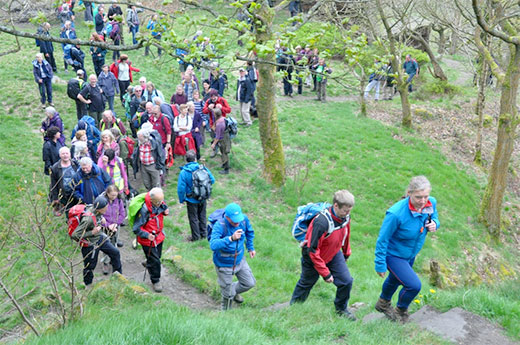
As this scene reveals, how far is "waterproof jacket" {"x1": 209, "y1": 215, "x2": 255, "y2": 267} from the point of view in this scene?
21.4 ft

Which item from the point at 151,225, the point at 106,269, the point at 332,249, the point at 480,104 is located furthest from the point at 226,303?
the point at 480,104

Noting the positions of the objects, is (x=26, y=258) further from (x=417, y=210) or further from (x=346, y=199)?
(x=417, y=210)

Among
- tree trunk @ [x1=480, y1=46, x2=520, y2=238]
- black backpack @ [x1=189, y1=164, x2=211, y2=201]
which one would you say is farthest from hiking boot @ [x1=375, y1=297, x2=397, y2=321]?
tree trunk @ [x1=480, y1=46, x2=520, y2=238]

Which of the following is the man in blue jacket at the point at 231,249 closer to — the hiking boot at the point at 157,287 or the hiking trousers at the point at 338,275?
the hiking trousers at the point at 338,275

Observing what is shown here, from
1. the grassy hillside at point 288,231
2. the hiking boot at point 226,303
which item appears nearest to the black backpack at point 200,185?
the grassy hillside at point 288,231

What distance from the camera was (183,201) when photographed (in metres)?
9.24

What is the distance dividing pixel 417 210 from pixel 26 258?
7282mm

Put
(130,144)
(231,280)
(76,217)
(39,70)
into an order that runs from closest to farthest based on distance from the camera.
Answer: (231,280) → (76,217) → (130,144) → (39,70)

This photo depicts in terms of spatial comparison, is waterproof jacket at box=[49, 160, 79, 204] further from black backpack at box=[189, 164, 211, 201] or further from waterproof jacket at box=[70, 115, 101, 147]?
black backpack at box=[189, 164, 211, 201]

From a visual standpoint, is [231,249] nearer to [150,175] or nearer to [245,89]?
[150,175]

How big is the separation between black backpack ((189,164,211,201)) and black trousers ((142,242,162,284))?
1644 mm

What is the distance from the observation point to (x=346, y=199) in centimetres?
560

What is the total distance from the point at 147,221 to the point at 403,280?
3.98 metres

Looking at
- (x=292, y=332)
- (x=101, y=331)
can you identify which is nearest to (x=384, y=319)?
(x=292, y=332)
